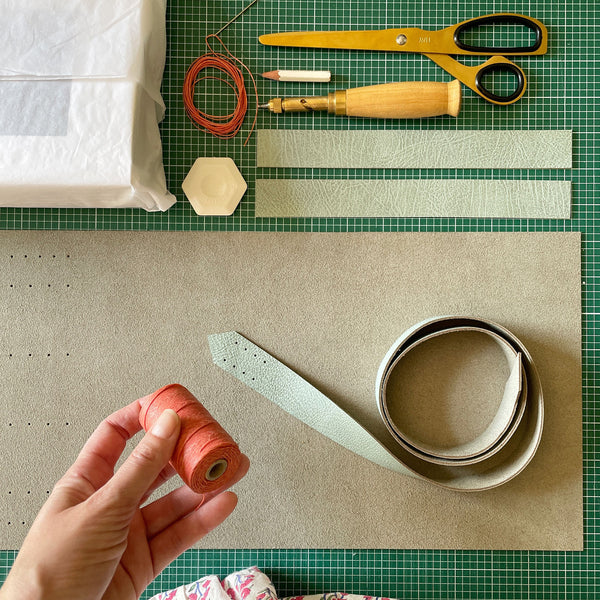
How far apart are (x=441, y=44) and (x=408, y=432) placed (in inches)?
33.5

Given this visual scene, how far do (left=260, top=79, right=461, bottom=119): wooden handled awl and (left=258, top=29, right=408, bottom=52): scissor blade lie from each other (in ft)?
0.33

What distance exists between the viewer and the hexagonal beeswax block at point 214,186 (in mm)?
1219

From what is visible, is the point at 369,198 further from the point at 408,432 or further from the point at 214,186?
the point at 408,432

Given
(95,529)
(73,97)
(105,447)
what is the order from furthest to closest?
(73,97) < (105,447) < (95,529)

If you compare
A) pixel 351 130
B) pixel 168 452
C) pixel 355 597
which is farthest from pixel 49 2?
pixel 355 597

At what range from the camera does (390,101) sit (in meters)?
1.18

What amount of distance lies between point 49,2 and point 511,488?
137 centimetres

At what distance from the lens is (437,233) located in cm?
123

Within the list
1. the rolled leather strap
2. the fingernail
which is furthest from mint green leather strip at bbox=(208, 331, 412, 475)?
the fingernail

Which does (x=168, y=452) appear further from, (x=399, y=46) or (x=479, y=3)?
(x=479, y=3)

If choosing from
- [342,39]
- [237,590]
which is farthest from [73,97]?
[237,590]

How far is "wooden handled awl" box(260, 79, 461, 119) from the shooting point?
3.86 feet

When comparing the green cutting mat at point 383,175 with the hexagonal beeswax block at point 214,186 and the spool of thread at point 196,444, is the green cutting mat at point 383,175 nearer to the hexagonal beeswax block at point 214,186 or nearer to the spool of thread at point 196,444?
the hexagonal beeswax block at point 214,186

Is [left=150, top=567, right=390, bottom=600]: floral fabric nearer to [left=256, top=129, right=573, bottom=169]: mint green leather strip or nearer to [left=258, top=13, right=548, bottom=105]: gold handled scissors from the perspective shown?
[left=256, top=129, right=573, bottom=169]: mint green leather strip
